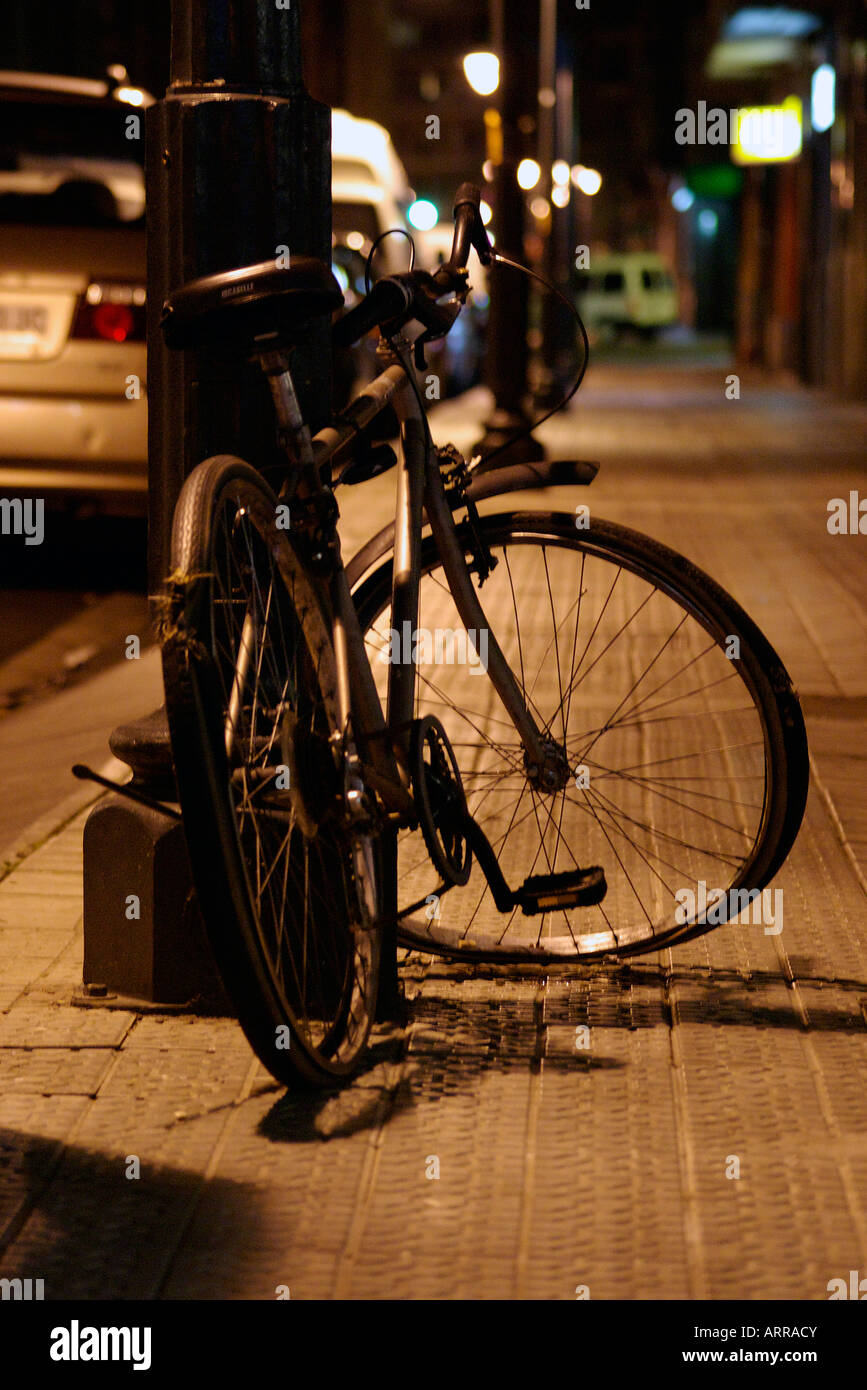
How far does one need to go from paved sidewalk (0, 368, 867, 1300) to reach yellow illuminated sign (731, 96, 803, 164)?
A: 2849 centimetres

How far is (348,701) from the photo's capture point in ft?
10.5

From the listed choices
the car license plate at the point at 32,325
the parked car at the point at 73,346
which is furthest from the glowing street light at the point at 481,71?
the car license plate at the point at 32,325

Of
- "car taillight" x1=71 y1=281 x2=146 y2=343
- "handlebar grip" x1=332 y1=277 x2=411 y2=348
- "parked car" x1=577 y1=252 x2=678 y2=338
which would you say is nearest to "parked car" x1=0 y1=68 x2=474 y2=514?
"car taillight" x1=71 y1=281 x2=146 y2=343

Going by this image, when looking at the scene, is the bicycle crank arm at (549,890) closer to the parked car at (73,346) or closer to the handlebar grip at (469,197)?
the handlebar grip at (469,197)

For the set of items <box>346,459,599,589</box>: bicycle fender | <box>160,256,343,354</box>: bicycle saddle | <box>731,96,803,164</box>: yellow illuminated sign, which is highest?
<box>731,96,803,164</box>: yellow illuminated sign

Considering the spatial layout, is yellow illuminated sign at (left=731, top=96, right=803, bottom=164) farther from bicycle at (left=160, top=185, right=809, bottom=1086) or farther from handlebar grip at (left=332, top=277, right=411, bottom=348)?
handlebar grip at (left=332, top=277, right=411, bottom=348)

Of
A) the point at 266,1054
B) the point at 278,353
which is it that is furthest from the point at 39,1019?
the point at 278,353

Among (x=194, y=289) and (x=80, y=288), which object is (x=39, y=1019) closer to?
(x=194, y=289)

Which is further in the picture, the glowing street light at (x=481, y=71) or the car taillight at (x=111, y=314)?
the glowing street light at (x=481, y=71)

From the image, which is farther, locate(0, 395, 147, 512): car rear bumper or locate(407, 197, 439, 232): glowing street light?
locate(407, 197, 439, 232): glowing street light

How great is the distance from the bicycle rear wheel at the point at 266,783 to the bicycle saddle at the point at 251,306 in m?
0.21

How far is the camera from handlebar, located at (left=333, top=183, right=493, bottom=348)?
3.29 meters

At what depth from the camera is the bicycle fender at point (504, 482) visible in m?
3.58

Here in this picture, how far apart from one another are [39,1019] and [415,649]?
3.16 feet
